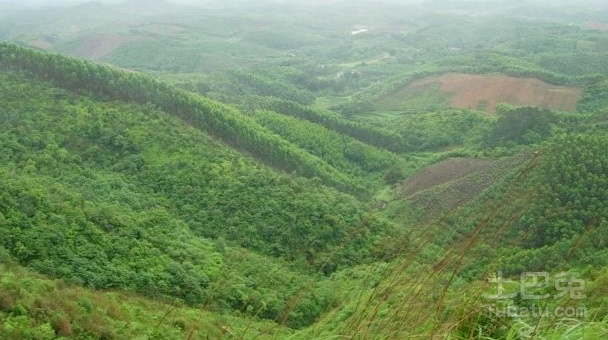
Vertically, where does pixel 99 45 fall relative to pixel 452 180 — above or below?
above

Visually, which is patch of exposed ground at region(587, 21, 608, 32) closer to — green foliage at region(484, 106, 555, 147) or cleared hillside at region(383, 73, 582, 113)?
cleared hillside at region(383, 73, 582, 113)

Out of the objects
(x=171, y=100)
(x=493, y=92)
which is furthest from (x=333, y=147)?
(x=493, y=92)

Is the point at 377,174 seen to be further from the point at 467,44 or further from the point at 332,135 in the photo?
the point at 467,44

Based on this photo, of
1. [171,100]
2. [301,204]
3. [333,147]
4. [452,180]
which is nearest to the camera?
[301,204]

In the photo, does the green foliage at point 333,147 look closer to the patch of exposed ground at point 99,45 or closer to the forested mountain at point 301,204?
the forested mountain at point 301,204

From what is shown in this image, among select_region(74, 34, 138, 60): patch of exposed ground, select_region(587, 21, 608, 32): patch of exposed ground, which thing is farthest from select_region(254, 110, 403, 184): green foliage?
select_region(587, 21, 608, 32): patch of exposed ground

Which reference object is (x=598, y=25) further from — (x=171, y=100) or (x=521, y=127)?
(x=171, y=100)
